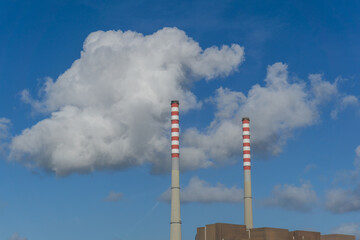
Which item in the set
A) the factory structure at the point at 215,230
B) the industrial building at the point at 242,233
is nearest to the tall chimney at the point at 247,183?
the factory structure at the point at 215,230

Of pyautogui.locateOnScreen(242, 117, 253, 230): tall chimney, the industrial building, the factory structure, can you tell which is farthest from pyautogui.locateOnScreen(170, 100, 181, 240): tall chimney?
pyautogui.locateOnScreen(242, 117, 253, 230): tall chimney

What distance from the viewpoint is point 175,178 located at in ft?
204

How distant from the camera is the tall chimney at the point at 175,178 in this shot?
60.8 metres

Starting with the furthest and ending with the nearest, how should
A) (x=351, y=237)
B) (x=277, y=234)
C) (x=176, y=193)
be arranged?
(x=351, y=237) < (x=176, y=193) < (x=277, y=234)

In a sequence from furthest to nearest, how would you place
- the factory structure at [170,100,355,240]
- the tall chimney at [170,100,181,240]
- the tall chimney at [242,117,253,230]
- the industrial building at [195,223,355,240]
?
the tall chimney at [242,117,253,230]
the tall chimney at [170,100,181,240]
the factory structure at [170,100,355,240]
the industrial building at [195,223,355,240]

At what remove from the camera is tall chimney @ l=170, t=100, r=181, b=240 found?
6078cm

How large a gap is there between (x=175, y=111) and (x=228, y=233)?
15467 millimetres

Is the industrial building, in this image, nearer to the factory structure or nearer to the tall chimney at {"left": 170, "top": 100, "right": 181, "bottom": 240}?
the factory structure

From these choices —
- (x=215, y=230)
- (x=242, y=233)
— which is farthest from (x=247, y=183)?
(x=215, y=230)

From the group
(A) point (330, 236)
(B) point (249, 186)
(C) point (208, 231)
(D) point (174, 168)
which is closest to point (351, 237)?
(A) point (330, 236)

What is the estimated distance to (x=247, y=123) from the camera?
243ft

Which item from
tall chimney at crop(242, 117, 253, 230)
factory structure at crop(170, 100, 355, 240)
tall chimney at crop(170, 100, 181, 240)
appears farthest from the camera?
tall chimney at crop(242, 117, 253, 230)

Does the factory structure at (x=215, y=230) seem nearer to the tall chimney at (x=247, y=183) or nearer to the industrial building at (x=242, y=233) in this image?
the industrial building at (x=242, y=233)

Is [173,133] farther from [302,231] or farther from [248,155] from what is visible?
[302,231]
